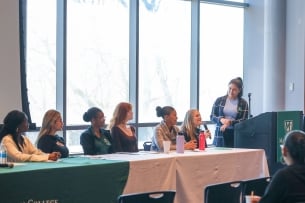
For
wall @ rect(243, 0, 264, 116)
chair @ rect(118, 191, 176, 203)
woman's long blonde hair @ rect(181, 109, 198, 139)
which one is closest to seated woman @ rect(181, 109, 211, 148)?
woman's long blonde hair @ rect(181, 109, 198, 139)

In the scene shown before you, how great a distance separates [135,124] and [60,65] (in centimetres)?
150

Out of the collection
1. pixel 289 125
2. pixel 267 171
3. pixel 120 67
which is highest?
pixel 120 67

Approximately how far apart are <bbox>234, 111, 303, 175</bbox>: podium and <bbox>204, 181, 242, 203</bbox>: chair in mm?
1995

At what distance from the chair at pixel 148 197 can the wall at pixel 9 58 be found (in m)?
2.88

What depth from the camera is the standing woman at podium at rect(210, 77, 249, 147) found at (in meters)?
6.85

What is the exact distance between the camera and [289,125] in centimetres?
645

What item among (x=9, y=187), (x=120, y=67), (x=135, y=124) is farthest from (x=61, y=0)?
(x=9, y=187)

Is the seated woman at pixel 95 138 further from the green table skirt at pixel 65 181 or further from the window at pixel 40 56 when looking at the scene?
the window at pixel 40 56

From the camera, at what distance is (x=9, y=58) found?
6.04 m

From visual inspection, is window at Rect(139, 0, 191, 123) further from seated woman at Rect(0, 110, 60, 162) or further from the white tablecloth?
seated woman at Rect(0, 110, 60, 162)

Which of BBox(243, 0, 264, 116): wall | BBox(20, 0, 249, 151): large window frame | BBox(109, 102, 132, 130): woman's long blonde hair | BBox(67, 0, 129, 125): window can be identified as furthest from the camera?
BBox(243, 0, 264, 116): wall

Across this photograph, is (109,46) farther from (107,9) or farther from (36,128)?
(36,128)

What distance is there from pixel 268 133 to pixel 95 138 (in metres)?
1.99

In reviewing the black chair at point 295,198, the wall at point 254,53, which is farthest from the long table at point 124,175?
the wall at point 254,53
